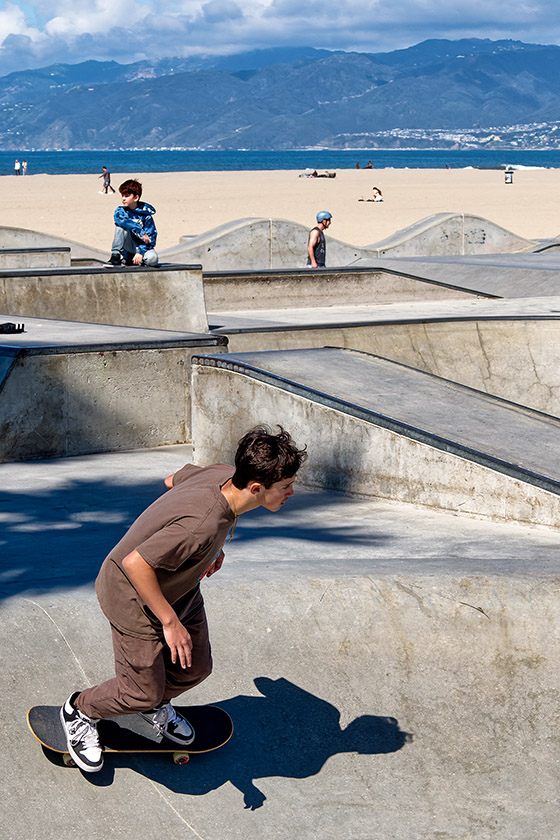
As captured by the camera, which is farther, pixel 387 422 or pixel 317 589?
pixel 387 422

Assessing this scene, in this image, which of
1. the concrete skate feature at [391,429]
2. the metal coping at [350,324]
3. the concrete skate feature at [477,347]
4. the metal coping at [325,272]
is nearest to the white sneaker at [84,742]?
the concrete skate feature at [391,429]

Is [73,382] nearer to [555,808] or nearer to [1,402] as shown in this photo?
[1,402]

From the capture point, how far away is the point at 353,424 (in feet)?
19.2

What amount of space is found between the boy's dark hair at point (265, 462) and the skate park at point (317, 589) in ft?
4.04

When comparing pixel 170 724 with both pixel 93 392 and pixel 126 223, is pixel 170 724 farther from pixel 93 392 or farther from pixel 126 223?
pixel 126 223

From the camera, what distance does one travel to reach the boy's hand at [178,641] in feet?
9.01

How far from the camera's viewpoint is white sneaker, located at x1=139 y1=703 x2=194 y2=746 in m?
3.16

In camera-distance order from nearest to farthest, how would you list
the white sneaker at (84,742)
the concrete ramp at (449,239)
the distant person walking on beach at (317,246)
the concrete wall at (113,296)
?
the white sneaker at (84,742)
the concrete wall at (113,296)
the distant person walking on beach at (317,246)
the concrete ramp at (449,239)

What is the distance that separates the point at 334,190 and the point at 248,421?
5004 cm

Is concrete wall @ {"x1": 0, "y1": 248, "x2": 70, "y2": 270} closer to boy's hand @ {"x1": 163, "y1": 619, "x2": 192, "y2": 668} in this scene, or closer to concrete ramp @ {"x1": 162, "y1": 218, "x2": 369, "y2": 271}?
concrete ramp @ {"x1": 162, "y1": 218, "x2": 369, "y2": 271}

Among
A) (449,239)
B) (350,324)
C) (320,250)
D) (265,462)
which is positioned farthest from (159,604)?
(449,239)

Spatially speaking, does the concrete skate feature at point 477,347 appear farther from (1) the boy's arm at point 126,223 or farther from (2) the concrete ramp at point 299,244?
(2) the concrete ramp at point 299,244

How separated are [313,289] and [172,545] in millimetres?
12403

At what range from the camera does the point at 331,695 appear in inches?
150
